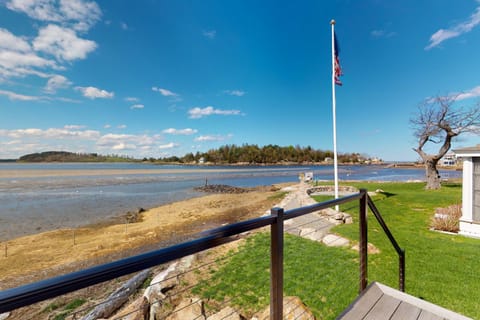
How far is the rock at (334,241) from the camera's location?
520 cm

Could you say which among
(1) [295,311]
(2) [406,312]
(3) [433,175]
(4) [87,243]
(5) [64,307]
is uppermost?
(3) [433,175]

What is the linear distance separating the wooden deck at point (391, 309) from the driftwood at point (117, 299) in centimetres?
333

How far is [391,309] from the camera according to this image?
2.20m

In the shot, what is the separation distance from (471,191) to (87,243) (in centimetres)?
1195

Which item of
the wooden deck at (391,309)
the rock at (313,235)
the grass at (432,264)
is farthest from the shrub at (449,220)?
the wooden deck at (391,309)

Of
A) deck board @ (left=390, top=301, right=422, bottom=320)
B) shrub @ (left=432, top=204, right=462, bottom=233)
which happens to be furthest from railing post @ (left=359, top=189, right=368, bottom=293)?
shrub @ (left=432, top=204, right=462, bottom=233)

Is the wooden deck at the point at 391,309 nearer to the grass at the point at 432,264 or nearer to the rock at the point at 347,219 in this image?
the grass at the point at 432,264

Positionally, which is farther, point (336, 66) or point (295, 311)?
point (336, 66)

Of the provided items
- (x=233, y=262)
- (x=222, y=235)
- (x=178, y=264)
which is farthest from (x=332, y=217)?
(x=222, y=235)

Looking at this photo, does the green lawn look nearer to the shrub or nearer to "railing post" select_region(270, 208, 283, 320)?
the shrub

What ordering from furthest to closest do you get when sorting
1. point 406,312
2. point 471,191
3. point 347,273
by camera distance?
1. point 471,191
2. point 347,273
3. point 406,312

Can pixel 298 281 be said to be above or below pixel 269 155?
below

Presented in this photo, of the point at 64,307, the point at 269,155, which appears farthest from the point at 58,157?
the point at 64,307

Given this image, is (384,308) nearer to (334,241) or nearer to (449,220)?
(334,241)
